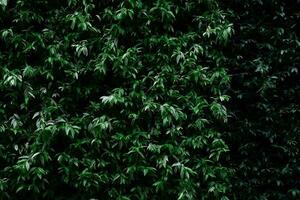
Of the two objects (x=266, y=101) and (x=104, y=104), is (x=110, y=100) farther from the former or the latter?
(x=266, y=101)

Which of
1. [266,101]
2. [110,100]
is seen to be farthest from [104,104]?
[266,101]

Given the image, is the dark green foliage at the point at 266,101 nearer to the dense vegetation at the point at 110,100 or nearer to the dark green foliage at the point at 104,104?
the dense vegetation at the point at 110,100

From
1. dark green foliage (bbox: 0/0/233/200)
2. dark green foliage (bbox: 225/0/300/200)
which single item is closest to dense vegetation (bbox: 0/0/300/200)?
dark green foliage (bbox: 0/0/233/200)

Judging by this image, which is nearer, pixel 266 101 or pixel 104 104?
pixel 104 104

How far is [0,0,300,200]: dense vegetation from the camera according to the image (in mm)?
3795

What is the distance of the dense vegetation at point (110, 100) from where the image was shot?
379 cm

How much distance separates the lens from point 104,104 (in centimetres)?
381

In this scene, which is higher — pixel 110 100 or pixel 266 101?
pixel 110 100

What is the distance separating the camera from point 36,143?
372 centimetres

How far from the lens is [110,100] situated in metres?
3.73

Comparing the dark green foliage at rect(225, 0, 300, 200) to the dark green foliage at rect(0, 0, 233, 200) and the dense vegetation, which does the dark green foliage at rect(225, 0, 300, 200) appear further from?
the dark green foliage at rect(0, 0, 233, 200)

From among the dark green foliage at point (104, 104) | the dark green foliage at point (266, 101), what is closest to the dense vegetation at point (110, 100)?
the dark green foliage at point (104, 104)

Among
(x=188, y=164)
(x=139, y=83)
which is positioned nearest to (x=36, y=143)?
(x=139, y=83)

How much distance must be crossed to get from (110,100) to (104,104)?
103 millimetres
